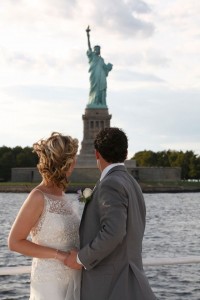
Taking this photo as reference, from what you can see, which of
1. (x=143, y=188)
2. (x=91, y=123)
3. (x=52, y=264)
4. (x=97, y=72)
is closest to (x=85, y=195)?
(x=52, y=264)

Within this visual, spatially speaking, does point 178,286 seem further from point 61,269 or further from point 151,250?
point 61,269

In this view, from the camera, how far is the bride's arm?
11.2 feet

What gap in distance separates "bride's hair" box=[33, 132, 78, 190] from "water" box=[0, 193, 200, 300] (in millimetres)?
5286

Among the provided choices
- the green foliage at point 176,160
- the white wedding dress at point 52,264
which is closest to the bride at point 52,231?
the white wedding dress at point 52,264

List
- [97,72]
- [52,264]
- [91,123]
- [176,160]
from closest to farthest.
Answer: [52,264]
[97,72]
[91,123]
[176,160]

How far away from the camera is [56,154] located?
3500 millimetres

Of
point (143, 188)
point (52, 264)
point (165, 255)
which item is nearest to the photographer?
point (52, 264)

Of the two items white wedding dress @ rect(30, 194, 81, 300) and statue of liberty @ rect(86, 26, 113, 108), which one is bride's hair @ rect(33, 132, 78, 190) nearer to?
white wedding dress @ rect(30, 194, 81, 300)

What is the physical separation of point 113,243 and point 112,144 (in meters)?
0.54

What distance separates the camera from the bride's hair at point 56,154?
11.5 ft

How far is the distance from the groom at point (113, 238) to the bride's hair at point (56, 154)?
192 mm

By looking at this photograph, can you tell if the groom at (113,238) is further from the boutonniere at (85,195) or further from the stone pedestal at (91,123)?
the stone pedestal at (91,123)

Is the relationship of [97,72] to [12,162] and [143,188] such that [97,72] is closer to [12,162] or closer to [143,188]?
[143,188]

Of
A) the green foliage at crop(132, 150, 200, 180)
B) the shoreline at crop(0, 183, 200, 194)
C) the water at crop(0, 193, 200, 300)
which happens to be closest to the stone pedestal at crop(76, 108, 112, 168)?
the shoreline at crop(0, 183, 200, 194)
